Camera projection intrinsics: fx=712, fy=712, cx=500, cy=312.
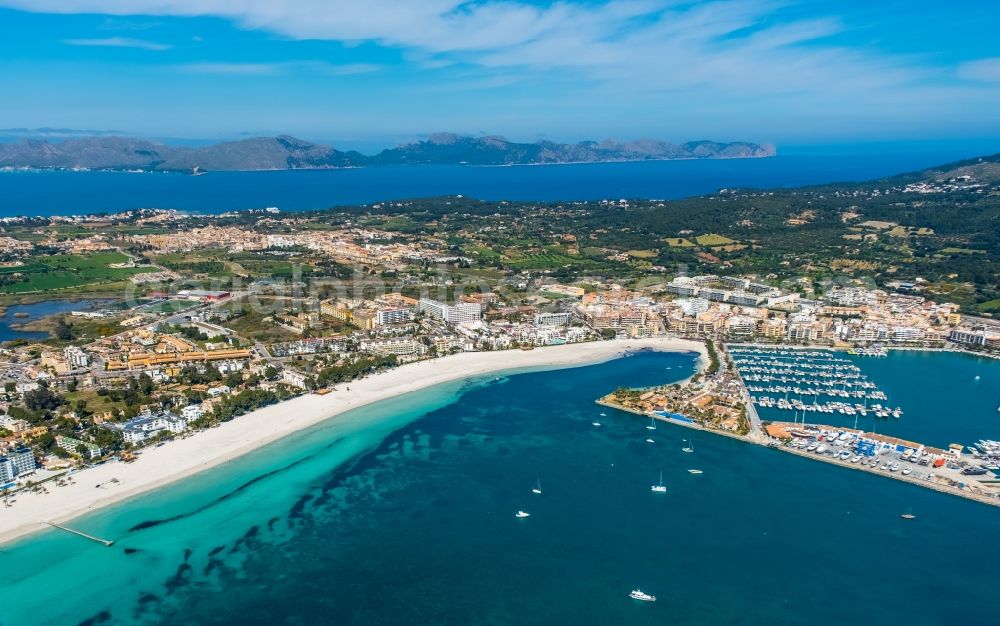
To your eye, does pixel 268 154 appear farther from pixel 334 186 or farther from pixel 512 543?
pixel 512 543

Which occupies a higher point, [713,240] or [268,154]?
[268,154]

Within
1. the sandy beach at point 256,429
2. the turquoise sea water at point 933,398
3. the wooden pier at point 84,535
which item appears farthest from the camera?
the turquoise sea water at point 933,398

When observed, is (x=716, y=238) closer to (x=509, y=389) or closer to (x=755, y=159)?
(x=509, y=389)

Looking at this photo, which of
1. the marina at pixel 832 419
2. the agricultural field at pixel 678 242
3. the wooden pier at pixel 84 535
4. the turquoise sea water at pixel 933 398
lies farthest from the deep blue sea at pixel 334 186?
the wooden pier at pixel 84 535

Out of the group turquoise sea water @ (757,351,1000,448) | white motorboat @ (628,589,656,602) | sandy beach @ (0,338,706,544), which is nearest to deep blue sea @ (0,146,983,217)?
sandy beach @ (0,338,706,544)

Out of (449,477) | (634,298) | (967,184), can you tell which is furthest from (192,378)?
(967,184)

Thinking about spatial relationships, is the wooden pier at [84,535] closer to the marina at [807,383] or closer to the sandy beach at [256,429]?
the sandy beach at [256,429]

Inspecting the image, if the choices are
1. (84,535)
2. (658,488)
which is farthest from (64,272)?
(658,488)
